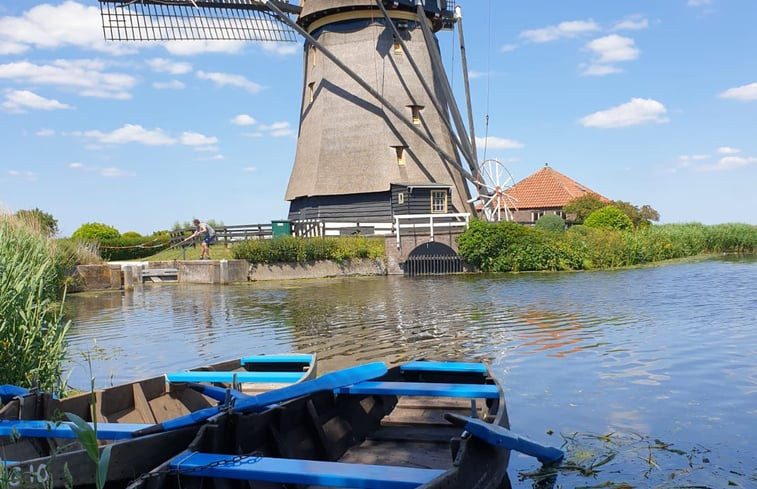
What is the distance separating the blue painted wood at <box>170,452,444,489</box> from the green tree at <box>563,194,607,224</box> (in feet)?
123

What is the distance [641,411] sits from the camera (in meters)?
7.71

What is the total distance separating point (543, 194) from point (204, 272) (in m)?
25.7

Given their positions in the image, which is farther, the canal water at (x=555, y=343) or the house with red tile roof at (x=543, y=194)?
the house with red tile roof at (x=543, y=194)

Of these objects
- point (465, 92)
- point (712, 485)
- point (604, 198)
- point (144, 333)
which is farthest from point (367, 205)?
point (712, 485)

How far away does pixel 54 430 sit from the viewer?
485 centimetres

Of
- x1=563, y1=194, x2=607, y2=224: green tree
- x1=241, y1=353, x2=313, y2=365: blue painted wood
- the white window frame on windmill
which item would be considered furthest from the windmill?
x1=241, y1=353, x2=313, y2=365: blue painted wood

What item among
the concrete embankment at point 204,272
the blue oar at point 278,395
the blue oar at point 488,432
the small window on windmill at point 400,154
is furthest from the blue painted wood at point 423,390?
the small window on windmill at point 400,154

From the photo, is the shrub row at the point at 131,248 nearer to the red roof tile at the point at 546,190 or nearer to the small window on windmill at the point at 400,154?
the small window on windmill at the point at 400,154

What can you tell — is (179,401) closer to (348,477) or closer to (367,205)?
(348,477)

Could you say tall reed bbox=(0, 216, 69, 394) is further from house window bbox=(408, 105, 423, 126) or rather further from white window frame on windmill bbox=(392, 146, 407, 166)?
house window bbox=(408, 105, 423, 126)

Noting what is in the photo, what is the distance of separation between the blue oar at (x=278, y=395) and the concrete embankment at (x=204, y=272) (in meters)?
20.6

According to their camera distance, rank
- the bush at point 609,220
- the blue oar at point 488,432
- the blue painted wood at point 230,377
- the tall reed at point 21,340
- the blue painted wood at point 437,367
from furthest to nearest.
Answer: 1. the bush at point 609,220
2. the blue painted wood at point 437,367
3. the tall reed at point 21,340
4. the blue painted wood at point 230,377
5. the blue oar at point 488,432

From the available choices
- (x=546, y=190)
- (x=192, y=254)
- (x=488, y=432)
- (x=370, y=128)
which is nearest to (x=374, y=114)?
(x=370, y=128)

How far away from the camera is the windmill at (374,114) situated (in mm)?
30125
